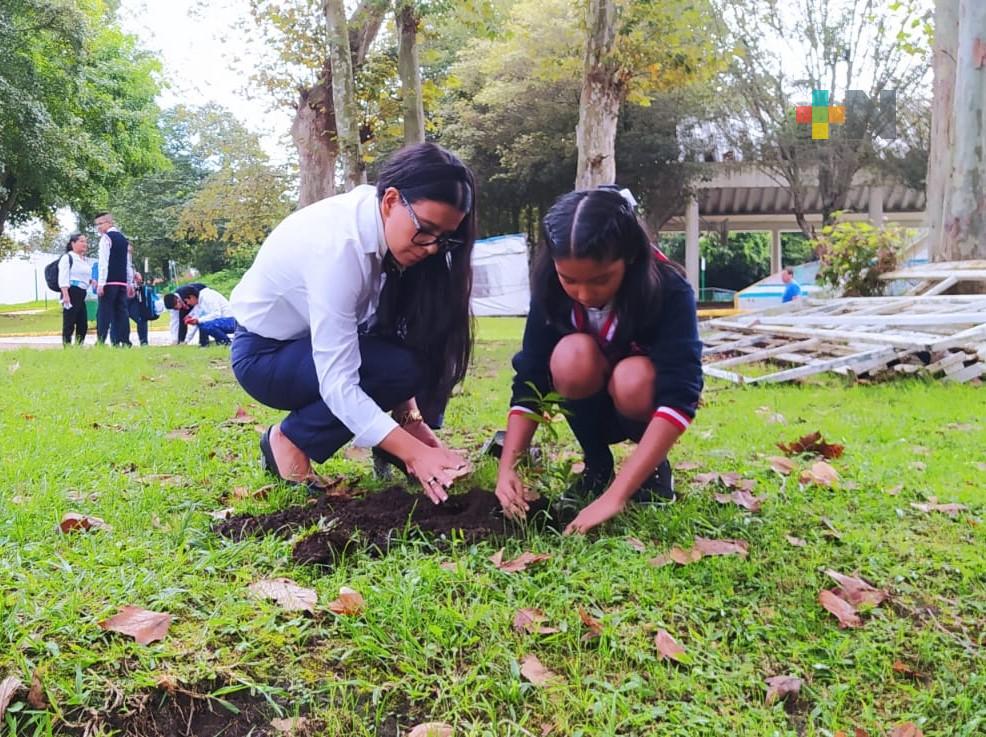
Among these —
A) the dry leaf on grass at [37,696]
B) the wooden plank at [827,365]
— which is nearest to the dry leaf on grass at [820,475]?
the dry leaf on grass at [37,696]

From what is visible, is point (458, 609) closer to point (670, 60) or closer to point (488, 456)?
point (488, 456)

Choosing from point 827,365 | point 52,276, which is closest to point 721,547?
point 827,365

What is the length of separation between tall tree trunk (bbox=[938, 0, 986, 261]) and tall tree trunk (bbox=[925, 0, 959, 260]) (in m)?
0.97

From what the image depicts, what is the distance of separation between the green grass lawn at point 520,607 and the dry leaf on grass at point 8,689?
2 centimetres

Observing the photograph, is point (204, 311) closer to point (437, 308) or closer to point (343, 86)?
point (343, 86)

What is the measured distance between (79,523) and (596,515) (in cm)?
151

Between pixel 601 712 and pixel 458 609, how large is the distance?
458mm

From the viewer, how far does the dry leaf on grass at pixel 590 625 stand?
73.7 inches

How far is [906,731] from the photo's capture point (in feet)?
5.14

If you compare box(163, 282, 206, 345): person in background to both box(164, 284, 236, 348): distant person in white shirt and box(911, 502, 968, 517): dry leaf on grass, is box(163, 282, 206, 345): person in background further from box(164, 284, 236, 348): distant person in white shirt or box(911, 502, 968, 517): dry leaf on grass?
box(911, 502, 968, 517): dry leaf on grass

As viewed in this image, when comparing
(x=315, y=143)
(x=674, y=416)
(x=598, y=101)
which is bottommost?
(x=674, y=416)

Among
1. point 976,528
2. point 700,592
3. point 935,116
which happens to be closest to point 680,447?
point 976,528

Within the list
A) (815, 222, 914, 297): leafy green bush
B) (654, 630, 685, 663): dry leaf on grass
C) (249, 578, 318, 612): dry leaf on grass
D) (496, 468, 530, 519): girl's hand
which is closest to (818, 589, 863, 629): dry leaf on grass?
(654, 630, 685, 663): dry leaf on grass

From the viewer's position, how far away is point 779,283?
27719 millimetres
